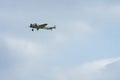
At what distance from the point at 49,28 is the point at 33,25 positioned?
10.2 meters

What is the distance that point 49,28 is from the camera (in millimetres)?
197375

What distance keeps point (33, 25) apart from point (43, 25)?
18.7 ft

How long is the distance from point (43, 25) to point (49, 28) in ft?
18.4

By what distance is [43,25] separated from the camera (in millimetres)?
193125

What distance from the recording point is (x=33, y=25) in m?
193
